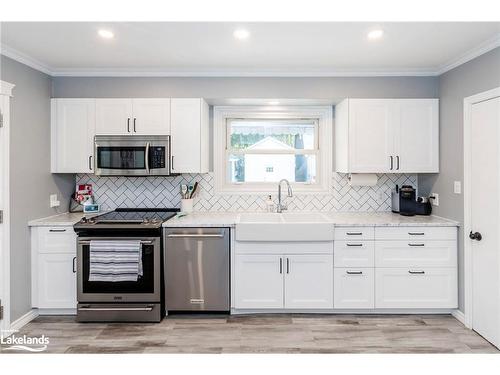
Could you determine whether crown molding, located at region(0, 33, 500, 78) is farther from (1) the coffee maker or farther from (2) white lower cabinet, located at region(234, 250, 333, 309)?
(2) white lower cabinet, located at region(234, 250, 333, 309)

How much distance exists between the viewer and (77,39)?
9.53 ft

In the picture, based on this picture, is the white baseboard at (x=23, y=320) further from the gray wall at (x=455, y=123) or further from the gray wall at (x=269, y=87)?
the gray wall at (x=455, y=123)

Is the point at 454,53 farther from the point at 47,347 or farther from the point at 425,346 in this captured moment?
the point at 47,347

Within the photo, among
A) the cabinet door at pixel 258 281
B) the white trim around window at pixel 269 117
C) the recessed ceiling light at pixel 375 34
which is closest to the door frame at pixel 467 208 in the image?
the recessed ceiling light at pixel 375 34

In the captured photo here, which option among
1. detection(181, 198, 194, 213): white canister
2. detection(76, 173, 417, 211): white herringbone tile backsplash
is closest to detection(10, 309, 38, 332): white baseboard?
detection(76, 173, 417, 211): white herringbone tile backsplash

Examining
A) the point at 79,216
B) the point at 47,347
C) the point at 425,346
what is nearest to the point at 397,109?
the point at 425,346

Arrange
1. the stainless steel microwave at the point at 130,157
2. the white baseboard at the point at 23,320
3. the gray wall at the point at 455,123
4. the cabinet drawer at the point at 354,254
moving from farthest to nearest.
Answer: the stainless steel microwave at the point at 130,157, the cabinet drawer at the point at 354,254, the white baseboard at the point at 23,320, the gray wall at the point at 455,123

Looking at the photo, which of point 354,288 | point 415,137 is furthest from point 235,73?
point 354,288

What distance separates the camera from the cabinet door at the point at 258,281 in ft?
10.9

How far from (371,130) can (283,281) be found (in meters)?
1.71

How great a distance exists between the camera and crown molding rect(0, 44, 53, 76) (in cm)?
302

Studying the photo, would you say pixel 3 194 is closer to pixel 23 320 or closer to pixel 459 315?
pixel 23 320

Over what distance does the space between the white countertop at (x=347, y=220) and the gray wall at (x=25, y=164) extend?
126 centimetres

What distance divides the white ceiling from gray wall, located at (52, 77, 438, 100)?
7 cm
